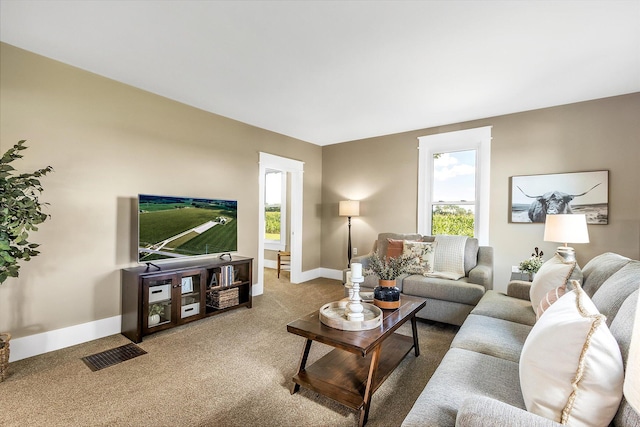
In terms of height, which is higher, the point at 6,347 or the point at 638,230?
the point at 638,230

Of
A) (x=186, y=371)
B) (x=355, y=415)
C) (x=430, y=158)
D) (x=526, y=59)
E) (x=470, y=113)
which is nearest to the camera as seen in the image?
(x=355, y=415)

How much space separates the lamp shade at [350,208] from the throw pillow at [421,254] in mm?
1362

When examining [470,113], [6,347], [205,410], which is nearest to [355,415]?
[205,410]

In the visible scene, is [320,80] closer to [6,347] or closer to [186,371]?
[186,371]

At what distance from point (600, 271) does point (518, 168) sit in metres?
2.32

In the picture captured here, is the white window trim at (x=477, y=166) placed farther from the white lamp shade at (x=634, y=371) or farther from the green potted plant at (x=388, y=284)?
the white lamp shade at (x=634, y=371)

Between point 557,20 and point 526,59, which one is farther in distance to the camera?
point 526,59

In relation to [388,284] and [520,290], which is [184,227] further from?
[520,290]

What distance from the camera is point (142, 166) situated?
3223 mm

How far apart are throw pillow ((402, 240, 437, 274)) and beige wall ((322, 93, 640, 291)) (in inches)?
38.8

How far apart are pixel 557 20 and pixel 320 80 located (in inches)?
73.1

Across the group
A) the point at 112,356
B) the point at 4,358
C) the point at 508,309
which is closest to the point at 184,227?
the point at 112,356

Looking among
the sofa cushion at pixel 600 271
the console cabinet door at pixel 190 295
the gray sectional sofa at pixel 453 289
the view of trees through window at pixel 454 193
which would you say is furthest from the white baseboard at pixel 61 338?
the view of trees through window at pixel 454 193

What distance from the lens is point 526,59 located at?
2531mm
